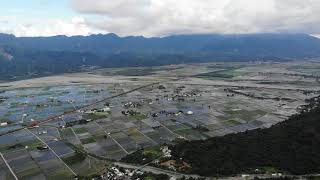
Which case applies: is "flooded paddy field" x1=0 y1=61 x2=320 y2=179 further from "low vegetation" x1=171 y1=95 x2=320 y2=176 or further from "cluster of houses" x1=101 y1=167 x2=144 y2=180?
"low vegetation" x1=171 y1=95 x2=320 y2=176

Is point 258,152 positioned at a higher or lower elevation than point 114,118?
higher

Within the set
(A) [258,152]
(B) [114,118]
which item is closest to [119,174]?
A: (A) [258,152]

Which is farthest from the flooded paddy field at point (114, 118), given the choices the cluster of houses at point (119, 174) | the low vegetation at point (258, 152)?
the low vegetation at point (258, 152)

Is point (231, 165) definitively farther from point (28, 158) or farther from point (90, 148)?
point (28, 158)

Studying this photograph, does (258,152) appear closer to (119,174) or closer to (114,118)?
(119,174)

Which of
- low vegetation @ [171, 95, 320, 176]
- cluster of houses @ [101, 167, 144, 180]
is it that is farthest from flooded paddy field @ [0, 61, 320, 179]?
low vegetation @ [171, 95, 320, 176]


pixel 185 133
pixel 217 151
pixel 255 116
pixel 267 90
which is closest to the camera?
pixel 217 151

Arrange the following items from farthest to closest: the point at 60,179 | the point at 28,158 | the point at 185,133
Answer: the point at 185,133 → the point at 28,158 → the point at 60,179

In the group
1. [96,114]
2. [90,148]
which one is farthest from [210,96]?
[90,148]

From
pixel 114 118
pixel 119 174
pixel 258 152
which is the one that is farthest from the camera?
pixel 114 118
